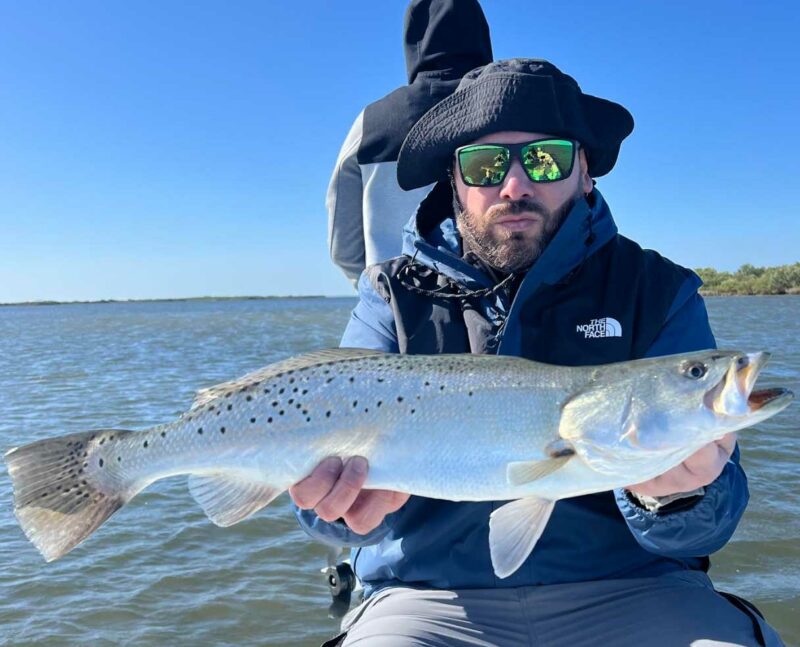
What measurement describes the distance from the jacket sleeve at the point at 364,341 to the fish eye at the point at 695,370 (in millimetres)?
1589

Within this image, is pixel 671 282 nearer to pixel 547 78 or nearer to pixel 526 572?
pixel 547 78

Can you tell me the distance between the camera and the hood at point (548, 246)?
146 inches

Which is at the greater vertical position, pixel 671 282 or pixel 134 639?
pixel 671 282

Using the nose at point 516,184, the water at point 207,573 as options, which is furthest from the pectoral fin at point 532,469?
the water at point 207,573

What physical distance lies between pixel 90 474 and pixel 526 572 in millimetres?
2215

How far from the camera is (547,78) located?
3949 millimetres

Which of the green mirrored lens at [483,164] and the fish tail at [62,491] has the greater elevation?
the green mirrored lens at [483,164]

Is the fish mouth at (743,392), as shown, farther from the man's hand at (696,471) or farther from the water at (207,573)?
the water at (207,573)

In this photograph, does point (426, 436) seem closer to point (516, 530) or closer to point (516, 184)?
point (516, 530)

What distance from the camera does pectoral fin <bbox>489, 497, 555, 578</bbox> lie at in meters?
3.03

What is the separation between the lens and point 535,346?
3768 millimetres

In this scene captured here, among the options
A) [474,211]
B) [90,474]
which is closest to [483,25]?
[474,211]

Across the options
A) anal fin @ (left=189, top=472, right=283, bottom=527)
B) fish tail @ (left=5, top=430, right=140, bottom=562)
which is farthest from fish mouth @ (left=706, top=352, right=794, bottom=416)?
fish tail @ (left=5, top=430, right=140, bottom=562)

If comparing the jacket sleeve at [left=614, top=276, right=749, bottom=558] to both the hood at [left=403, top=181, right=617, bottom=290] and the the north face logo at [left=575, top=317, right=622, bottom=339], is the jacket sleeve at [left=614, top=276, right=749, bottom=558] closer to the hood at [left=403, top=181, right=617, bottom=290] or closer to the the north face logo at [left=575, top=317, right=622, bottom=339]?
the the north face logo at [left=575, top=317, right=622, bottom=339]
